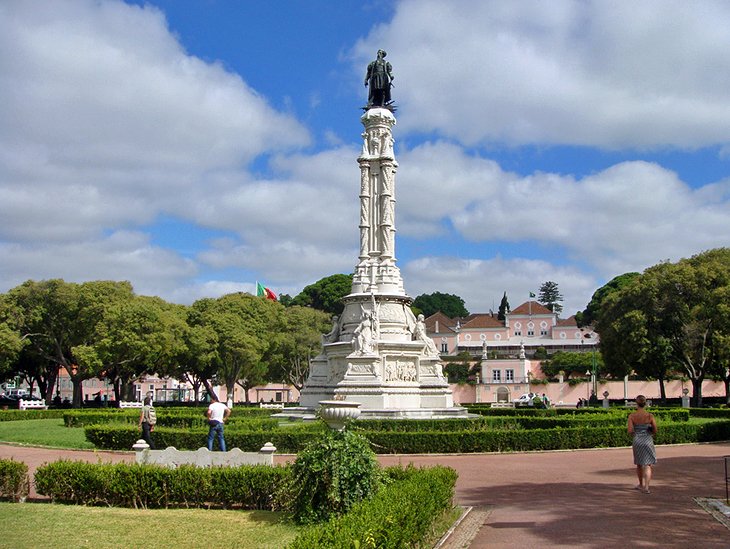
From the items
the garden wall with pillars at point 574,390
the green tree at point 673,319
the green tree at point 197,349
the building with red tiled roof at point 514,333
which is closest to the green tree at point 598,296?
the building with red tiled roof at point 514,333

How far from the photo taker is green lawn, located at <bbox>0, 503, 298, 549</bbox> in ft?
33.6

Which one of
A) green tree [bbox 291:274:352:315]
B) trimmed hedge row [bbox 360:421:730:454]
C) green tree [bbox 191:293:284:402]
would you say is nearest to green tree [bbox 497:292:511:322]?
green tree [bbox 291:274:352:315]

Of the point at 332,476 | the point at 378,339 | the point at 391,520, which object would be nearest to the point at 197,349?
the point at 378,339

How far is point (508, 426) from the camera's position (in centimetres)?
2973

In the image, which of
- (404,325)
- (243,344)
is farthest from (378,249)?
(243,344)

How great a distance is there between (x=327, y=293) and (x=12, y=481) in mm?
83511

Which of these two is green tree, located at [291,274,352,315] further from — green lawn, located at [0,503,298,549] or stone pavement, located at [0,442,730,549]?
green lawn, located at [0,503,298,549]

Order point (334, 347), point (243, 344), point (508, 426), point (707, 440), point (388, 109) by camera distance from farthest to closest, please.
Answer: point (243, 344) → point (388, 109) → point (334, 347) → point (508, 426) → point (707, 440)

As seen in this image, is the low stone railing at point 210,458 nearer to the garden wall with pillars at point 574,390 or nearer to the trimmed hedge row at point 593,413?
the trimmed hedge row at point 593,413

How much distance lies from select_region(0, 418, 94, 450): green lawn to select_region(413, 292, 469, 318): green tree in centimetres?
10739

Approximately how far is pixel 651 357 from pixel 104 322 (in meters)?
40.1

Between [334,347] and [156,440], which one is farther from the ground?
[334,347]

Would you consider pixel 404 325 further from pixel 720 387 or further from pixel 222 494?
pixel 720 387

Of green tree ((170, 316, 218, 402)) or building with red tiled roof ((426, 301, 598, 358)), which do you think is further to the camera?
building with red tiled roof ((426, 301, 598, 358))
